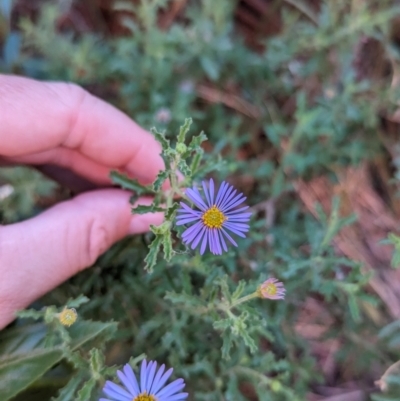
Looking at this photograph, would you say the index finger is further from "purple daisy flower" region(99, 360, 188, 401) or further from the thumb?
"purple daisy flower" region(99, 360, 188, 401)

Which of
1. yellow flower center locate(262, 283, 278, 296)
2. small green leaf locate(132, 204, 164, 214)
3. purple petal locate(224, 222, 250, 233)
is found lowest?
yellow flower center locate(262, 283, 278, 296)

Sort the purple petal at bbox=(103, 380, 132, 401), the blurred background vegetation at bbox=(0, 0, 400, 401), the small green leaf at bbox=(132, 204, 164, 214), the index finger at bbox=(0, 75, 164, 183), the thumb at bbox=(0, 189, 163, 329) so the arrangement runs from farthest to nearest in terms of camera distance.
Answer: the blurred background vegetation at bbox=(0, 0, 400, 401)
the index finger at bbox=(0, 75, 164, 183)
the thumb at bbox=(0, 189, 163, 329)
the small green leaf at bbox=(132, 204, 164, 214)
the purple petal at bbox=(103, 380, 132, 401)

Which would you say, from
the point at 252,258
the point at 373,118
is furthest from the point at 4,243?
the point at 373,118

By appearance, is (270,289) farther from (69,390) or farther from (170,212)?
(69,390)

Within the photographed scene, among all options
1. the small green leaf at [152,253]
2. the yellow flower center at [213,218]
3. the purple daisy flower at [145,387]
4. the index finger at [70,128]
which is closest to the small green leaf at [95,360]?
the purple daisy flower at [145,387]

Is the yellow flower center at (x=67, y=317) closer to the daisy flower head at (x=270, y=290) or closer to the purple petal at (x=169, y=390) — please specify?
the purple petal at (x=169, y=390)

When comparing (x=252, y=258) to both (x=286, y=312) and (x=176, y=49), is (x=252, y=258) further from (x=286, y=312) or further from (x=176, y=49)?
(x=176, y=49)

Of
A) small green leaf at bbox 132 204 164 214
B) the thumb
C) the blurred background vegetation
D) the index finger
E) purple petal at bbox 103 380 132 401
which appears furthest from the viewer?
the blurred background vegetation

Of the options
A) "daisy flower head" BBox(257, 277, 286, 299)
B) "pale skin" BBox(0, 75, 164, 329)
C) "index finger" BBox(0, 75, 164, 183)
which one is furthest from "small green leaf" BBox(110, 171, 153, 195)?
"daisy flower head" BBox(257, 277, 286, 299)
